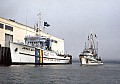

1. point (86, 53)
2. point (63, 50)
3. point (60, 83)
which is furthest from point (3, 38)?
point (63, 50)

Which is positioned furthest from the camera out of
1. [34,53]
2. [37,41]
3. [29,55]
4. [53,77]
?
[37,41]

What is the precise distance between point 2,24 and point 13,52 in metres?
14.0

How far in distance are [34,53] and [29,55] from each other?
2.65m

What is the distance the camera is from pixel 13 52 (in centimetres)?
7625

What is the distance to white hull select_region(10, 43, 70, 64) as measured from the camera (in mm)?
76312

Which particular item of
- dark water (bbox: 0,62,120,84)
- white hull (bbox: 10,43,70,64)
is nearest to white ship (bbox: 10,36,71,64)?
white hull (bbox: 10,43,70,64)

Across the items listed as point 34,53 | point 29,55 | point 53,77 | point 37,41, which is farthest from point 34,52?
point 53,77

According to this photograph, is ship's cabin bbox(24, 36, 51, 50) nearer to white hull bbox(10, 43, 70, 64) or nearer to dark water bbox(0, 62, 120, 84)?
white hull bbox(10, 43, 70, 64)

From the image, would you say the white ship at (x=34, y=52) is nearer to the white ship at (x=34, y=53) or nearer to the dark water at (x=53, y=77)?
the white ship at (x=34, y=53)

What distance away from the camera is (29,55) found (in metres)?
79.4

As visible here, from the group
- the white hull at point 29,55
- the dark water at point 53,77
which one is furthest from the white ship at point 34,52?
the dark water at point 53,77

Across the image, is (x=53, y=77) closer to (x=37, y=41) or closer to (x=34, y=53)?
(x=34, y=53)

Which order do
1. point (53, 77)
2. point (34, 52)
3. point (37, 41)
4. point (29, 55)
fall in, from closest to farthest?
1. point (53, 77)
2. point (29, 55)
3. point (34, 52)
4. point (37, 41)

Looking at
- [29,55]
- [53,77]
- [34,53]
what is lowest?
[53,77]
